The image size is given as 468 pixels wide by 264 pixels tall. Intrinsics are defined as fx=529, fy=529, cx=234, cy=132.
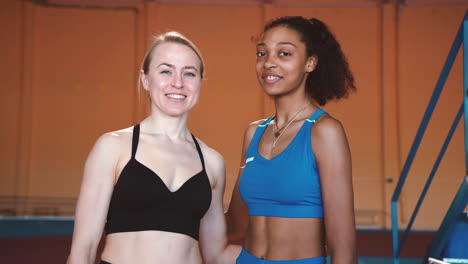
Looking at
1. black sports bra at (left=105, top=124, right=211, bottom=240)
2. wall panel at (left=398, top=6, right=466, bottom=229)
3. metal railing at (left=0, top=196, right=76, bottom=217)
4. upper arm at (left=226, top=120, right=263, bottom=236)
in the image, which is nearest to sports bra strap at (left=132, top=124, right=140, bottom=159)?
black sports bra at (left=105, top=124, right=211, bottom=240)

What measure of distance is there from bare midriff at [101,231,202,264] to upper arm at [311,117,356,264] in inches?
24.0

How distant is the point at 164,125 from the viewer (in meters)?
2.31

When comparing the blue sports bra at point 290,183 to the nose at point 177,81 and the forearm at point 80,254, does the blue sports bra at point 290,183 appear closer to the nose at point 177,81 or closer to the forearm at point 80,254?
the nose at point 177,81

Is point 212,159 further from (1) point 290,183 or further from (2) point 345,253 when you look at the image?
(2) point 345,253

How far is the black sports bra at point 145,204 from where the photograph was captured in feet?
6.77

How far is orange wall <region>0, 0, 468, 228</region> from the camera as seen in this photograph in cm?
1020

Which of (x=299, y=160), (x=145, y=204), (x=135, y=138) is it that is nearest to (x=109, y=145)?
(x=135, y=138)

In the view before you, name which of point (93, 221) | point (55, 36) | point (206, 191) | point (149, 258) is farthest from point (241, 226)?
point (55, 36)

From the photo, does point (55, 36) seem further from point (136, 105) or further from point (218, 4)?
point (218, 4)

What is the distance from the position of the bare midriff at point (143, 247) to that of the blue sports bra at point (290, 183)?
1.19ft

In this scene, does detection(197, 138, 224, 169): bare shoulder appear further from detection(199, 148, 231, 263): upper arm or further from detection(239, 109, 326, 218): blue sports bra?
detection(239, 109, 326, 218): blue sports bra

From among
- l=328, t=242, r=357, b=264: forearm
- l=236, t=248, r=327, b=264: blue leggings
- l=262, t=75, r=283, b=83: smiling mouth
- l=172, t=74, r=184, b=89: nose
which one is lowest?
l=236, t=248, r=327, b=264: blue leggings

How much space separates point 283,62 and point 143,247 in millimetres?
946

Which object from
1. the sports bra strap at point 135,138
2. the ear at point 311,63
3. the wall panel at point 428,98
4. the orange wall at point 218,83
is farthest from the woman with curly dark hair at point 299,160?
the wall panel at point 428,98
